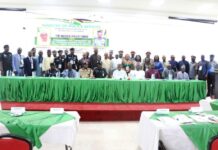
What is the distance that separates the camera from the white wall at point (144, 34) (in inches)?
413

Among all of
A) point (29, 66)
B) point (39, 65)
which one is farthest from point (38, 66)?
point (29, 66)

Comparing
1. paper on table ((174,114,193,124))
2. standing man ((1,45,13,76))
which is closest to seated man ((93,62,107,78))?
standing man ((1,45,13,76))

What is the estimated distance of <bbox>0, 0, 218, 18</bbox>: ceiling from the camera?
964cm

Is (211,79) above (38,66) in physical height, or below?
below

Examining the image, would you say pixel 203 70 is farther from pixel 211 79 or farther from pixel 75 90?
pixel 75 90

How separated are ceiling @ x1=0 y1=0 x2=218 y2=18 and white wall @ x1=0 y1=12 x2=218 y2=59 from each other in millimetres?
339

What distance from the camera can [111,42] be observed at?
35.8 feet

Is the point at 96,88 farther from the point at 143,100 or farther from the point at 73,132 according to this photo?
the point at 73,132

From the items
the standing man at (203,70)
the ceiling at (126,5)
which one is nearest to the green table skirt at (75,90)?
the standing man at (203,70)

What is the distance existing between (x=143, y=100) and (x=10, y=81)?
2.73 metres

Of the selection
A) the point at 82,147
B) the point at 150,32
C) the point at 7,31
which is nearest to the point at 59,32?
the point at 7,31

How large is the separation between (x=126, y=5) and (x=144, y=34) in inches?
61.0

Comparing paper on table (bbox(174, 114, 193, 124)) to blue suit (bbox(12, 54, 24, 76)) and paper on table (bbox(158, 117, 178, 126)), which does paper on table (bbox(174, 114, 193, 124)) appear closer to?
paper on table (bbox(158, 117, 178, 126))

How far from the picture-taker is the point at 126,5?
1032cm
